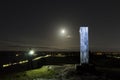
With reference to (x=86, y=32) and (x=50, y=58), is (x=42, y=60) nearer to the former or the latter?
(x=50, y=58)

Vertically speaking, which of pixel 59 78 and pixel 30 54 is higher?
pixel 30 54

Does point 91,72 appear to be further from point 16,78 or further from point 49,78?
point 16,78

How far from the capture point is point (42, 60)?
34.1 meters

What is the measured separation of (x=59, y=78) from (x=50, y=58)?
60.7 ft

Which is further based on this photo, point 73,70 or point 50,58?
point 50,58

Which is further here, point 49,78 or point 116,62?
point 116,62

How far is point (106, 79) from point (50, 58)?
1946 cm

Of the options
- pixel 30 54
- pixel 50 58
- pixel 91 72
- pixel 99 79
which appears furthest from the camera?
pixel 50 58

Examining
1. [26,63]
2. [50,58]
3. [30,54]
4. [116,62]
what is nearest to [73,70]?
[26,63]

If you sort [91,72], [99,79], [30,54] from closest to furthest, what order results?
1. [99,79]
2. [91,72]
3. [30,54]

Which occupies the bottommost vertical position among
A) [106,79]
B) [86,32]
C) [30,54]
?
[106,79]

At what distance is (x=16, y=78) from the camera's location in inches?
829

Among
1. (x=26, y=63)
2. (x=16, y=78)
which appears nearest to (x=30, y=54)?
(x=26, y=63)

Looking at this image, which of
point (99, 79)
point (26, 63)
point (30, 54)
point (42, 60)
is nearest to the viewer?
point (99, 79)
